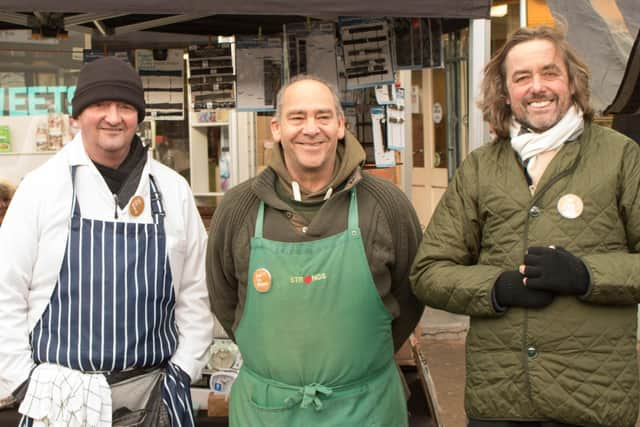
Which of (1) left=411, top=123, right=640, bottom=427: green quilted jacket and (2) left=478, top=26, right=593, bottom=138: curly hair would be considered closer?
(1) left=411, top=123, right=640, bottom=427: green quilted jacket

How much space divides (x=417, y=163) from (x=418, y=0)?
5.84 m

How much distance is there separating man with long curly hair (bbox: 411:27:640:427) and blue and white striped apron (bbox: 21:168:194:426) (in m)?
0.88

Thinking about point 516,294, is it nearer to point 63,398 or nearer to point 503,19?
point 63,398

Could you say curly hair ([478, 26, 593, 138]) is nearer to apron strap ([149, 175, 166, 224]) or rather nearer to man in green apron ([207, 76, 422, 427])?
man in green apron ([207, 76, 422, 427])

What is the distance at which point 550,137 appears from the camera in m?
2.42

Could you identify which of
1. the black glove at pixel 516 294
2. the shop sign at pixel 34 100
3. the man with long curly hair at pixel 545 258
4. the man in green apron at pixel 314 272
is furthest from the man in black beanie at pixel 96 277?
the shop sign at pixel 34 100

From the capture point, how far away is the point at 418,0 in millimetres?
3246

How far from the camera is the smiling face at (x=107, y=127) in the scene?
2672 millimetres

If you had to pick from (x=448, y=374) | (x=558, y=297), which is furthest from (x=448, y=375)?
(x=558, y=297)

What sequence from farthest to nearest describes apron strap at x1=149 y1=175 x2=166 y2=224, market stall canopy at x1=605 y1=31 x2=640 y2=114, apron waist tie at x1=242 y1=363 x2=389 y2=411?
1. market stall canopy at x1=605 y1=31 x2=640 y2=114
2. apron strap at x1=149 y1=175 x2=166 y2=224
3. apron waist tie at x1=242 y1=363 x2=389 y2=411

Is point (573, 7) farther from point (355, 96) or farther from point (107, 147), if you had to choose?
point (107, 147)

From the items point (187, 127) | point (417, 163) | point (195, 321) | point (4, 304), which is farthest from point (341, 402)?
point (417, 163)

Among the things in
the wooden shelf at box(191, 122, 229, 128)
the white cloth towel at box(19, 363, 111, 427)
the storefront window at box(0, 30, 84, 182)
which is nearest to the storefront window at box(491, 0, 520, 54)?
the wooden shelf at box(191, 122, 229, 128)

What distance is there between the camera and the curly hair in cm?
248
